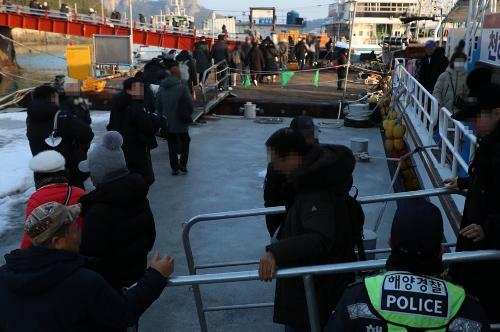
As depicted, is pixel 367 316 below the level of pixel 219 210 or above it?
above

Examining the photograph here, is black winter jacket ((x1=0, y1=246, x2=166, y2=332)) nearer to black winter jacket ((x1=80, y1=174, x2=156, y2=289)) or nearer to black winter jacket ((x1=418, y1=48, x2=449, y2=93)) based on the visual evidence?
black winter jacket ((x1=80, y1=174, x2=156, y2=289))

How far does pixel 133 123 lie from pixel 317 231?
3931 mm

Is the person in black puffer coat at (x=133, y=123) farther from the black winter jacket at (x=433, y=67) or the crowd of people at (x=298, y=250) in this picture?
the black winter jacket at (x=433, y=67)

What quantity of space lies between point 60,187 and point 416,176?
5247 mm

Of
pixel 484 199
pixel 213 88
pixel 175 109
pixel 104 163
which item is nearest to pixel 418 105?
pixel 175 109

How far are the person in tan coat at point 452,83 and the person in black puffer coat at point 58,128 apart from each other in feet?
16.1

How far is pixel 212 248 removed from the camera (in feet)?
17.6

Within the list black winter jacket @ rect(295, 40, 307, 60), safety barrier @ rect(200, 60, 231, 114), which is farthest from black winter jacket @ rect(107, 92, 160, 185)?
black winter jacket @ rect(295, 40, 307, 60)

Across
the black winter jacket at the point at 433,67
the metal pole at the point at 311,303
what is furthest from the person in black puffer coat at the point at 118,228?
the black winter jacket at the point at 433,67

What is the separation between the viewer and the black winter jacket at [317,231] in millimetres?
2275

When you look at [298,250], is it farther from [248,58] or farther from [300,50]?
[300,50]

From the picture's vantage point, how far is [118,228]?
109 inches

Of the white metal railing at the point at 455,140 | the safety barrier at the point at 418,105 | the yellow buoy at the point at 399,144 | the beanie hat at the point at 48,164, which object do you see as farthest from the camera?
the yellow buoy at the point at 399,144

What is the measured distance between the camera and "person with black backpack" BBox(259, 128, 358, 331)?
2.28m
